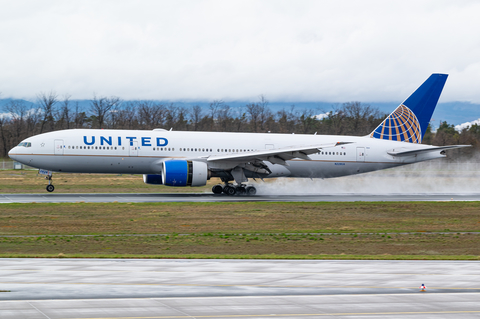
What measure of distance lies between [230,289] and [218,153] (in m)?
22.7

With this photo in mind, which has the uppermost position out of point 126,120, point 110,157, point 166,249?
point 126,120

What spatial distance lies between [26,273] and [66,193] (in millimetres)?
22651

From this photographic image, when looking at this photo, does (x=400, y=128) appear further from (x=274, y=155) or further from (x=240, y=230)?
(x=240, y=230)

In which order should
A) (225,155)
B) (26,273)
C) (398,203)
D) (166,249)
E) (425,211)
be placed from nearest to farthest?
(26,273)
(166,249)
(425,211)
(398,203)
(225,155)

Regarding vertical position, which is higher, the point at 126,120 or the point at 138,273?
the point at 126,120

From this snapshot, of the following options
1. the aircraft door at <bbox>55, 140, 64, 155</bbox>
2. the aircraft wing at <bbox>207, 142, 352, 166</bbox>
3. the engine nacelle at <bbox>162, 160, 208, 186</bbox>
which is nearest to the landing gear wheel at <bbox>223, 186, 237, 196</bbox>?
the aircraft wing at <bbox>207, 142, 352, 166</bbox>

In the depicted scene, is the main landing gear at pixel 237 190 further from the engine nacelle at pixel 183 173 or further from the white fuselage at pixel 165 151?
the engine nacelle at pixel 183 173

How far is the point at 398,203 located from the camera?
3023cm

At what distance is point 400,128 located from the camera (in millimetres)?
37812

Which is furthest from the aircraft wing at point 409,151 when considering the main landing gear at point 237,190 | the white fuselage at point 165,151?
the main landing gear at point 237,190

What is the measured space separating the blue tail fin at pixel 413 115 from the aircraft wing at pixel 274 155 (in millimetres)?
8435

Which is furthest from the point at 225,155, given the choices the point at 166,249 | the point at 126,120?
the point at 126,120

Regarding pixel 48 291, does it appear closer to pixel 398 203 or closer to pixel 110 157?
pixel 110 157

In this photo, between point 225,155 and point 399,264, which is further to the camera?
point 225,155
